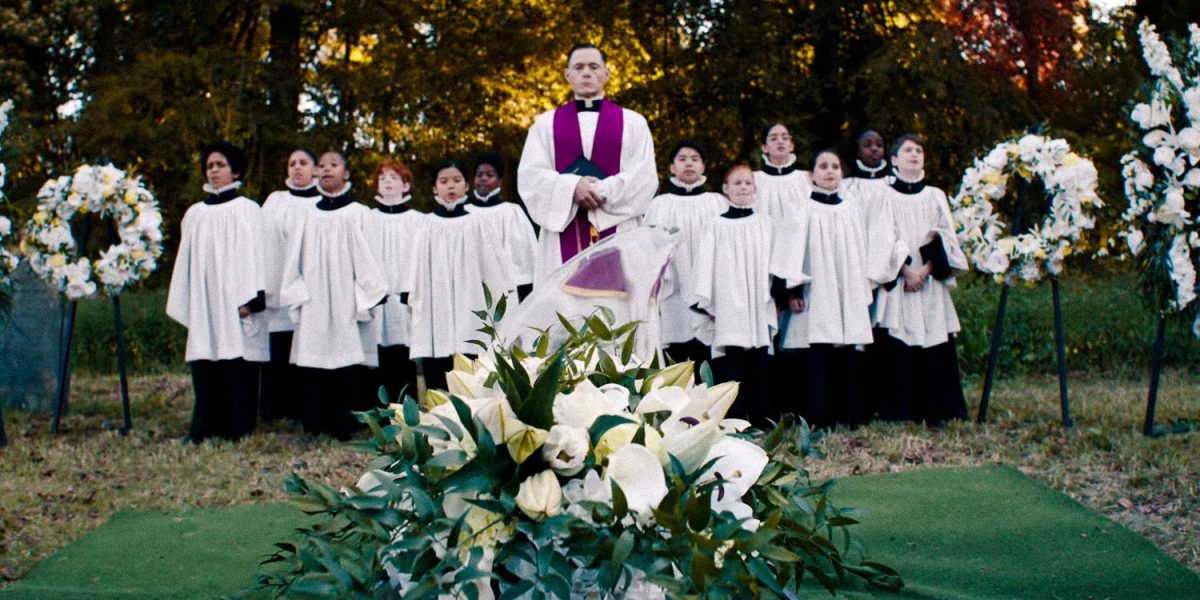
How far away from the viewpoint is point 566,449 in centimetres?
245

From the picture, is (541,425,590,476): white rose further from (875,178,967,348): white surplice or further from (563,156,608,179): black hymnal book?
(875,178,967,348): white surplice

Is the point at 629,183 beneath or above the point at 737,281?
above

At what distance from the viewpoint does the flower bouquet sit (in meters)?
2.38

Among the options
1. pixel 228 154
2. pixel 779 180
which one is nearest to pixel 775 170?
pixel 779 180

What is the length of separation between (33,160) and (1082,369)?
49.8 feet

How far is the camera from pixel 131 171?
10219mm

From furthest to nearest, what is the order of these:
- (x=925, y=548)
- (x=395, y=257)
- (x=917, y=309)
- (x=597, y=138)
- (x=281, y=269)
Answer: (x=395, y=257)
(x=281, y=269)
(x=917, y=309)
(x=597, y=138)
(x=925, y=548)

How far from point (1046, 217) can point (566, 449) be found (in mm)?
7447

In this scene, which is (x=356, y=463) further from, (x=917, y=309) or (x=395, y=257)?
(x=917, y=309)

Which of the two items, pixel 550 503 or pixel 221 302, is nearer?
pixel 550 503

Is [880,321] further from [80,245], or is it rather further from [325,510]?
[325,510]

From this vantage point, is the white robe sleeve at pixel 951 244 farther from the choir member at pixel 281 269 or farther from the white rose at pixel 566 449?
the white rose at pixel 566 449

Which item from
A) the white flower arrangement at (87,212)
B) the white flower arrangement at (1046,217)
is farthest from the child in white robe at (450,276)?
the white flower arrangement at (1046,217)

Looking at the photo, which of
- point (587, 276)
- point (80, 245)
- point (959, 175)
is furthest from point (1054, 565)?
point (959, 175)
